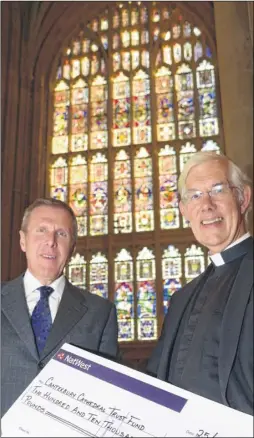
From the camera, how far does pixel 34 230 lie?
2072 millimetres

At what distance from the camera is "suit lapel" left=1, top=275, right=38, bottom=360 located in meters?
1.92

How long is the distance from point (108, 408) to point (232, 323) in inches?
17.5

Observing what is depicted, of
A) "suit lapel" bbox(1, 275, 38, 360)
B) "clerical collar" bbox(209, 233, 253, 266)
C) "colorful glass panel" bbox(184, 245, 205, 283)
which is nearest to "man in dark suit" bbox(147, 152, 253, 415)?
"clerical collar" bbox(209, 233, 253, 266)

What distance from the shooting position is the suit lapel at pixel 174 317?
1782mm

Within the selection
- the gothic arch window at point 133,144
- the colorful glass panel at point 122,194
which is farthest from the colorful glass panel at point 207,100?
the colorful glass panel at point 122,194

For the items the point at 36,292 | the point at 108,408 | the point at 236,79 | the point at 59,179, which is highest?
the point at 59,179

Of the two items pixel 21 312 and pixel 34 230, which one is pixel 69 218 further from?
pixel 21 312

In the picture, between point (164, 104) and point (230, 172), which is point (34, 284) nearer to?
point (230, 172)

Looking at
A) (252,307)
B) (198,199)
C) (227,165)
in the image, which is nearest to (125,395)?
(252,307)

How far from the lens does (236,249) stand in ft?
5.93

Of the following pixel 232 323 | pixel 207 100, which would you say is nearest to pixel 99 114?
pixel 207 100

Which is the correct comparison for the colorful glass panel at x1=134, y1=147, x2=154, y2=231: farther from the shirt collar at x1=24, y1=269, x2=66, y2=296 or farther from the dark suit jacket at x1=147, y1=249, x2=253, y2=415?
the dark suit jacket at x1=147, y1=249, x2=253, y2=415

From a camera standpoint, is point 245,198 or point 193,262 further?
point 193,262

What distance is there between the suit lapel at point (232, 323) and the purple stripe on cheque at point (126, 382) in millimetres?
228
